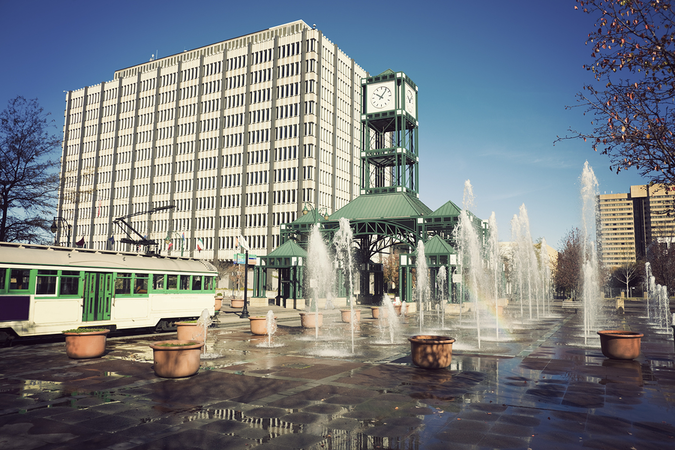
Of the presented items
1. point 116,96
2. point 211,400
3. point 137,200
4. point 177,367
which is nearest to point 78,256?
point 177,367

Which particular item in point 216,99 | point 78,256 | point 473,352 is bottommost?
point 473,352

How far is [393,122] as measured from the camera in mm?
51594

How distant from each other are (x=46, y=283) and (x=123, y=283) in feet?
9.75

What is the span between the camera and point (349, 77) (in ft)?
286

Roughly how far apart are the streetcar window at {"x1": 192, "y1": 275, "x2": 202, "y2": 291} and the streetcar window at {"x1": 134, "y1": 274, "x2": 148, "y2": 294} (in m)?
2.80

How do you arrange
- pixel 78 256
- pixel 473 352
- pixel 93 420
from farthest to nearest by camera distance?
pixel 78 256
pixel 473 352
pixel 93 420

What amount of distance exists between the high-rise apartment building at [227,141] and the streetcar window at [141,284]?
5551 centimetres

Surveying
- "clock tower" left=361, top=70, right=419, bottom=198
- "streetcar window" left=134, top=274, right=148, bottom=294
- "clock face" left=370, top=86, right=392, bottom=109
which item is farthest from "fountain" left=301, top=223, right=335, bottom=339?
"streetcar window" left=134, top=274, right=148, bottom=294

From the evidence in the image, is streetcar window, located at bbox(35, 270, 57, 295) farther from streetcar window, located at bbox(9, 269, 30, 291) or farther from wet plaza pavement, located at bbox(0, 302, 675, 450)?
wet plaza pavement, located at bbox(0, 302, 675, 450)

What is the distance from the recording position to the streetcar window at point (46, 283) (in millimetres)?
15836

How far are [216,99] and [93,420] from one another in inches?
3335

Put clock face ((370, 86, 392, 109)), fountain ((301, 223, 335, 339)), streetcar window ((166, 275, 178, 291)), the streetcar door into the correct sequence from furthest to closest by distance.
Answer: clock face ((370, 86, 392, 109))
fountain ((301, 223, 335, 339))
streetcar window ((166, 275, 178, 291))
the streetcar door

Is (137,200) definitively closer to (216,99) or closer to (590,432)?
(216,99)

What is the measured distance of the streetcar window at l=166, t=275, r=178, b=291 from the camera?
20.7 meters
